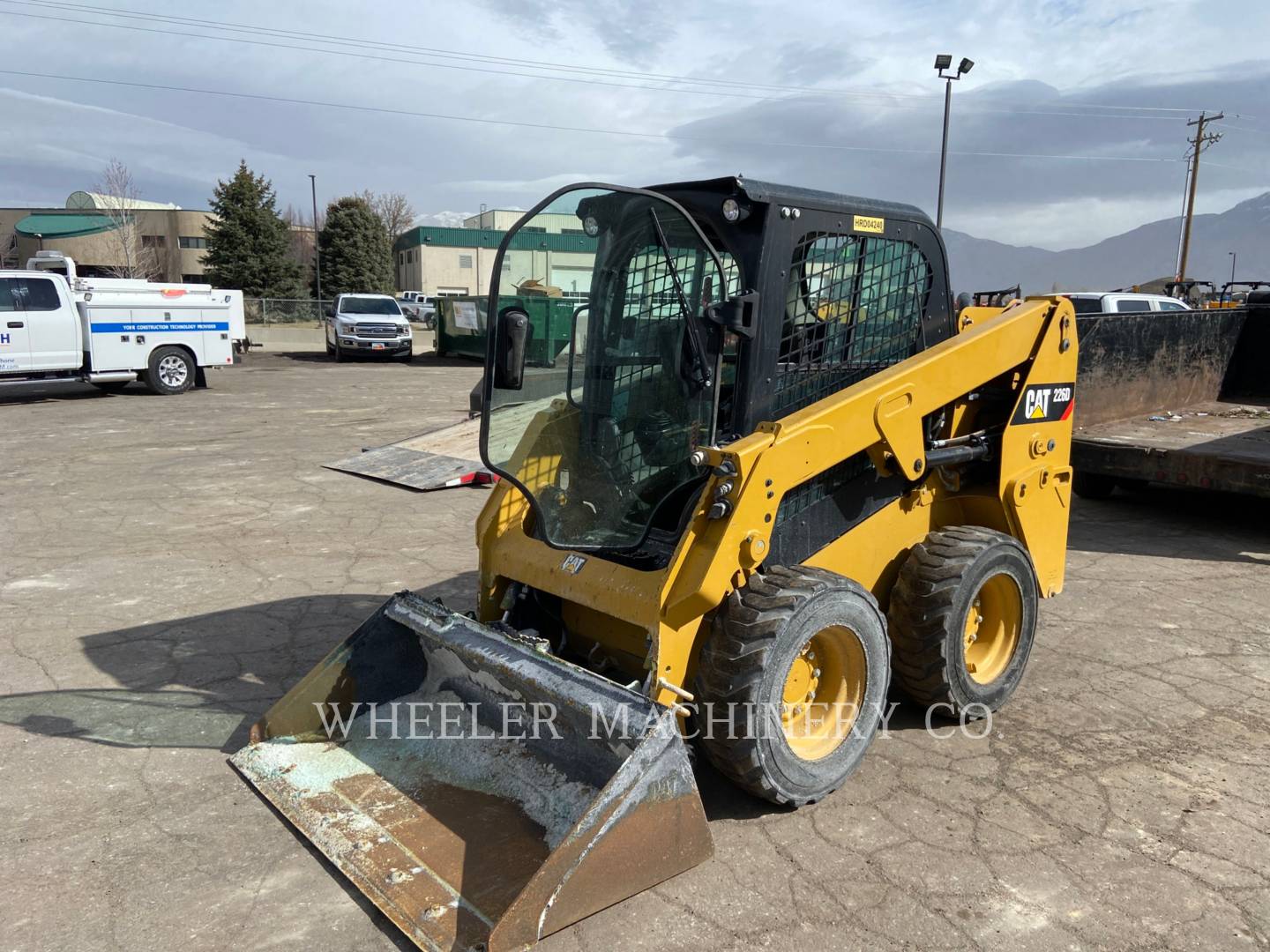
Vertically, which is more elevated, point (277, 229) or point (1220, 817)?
point (277, 229)

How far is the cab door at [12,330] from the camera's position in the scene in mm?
14164

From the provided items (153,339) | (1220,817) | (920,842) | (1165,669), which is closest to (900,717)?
(920,842)

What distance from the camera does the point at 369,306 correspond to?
25516 mm

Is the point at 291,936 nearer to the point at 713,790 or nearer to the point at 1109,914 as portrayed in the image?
the point at 713,790

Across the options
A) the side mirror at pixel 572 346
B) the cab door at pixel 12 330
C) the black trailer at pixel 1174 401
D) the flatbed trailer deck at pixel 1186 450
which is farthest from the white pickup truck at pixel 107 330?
the flatbed trailer deck at pixel 1186 450

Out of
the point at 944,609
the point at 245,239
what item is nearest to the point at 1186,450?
the point at 944,609

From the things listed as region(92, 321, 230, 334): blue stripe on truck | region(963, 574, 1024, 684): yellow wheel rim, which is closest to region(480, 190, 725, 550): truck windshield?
region(963, 574, 1024, 684): yellow wheel rim

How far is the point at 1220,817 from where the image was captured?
328 cm

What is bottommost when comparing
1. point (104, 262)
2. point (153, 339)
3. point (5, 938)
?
point (5, 938)

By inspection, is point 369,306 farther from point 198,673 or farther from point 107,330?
point 198,673

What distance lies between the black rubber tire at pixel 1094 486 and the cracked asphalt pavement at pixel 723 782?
113cm

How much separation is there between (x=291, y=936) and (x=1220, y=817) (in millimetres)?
3178

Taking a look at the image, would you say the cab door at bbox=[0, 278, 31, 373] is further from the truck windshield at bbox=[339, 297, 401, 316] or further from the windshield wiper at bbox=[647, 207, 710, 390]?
the windshield wiper at bbox=[647, 207, 710, 390]

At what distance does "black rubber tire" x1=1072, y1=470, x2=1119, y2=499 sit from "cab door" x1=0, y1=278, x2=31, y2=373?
15125 mm
